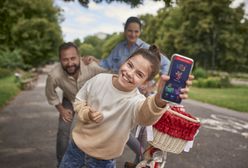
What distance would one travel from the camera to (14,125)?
8594 millimetres

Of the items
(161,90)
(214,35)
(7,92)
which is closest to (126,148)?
(161,90)

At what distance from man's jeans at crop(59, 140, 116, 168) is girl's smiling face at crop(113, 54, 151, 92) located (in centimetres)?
61

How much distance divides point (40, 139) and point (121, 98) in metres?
4.96

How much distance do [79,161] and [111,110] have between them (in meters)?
0.53

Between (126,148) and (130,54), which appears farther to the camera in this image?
(126,148)

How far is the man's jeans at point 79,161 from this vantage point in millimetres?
2639

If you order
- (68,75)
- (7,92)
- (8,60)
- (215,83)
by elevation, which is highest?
(68,75)

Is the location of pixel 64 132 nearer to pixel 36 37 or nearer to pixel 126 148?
pixel 126 148

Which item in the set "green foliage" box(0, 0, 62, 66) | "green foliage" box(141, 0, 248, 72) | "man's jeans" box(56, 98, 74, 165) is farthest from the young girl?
"green foliage" box(0, 0, 62, 66)

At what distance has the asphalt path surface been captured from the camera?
558cm

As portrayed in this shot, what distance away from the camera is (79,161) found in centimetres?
275

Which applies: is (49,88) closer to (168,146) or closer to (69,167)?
(69,167)

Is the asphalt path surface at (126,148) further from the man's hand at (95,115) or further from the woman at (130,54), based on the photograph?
the man's hand at (95,115)

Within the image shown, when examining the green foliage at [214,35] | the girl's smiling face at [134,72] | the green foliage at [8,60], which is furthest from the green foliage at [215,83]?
the girl's smiling face at [134,72]
